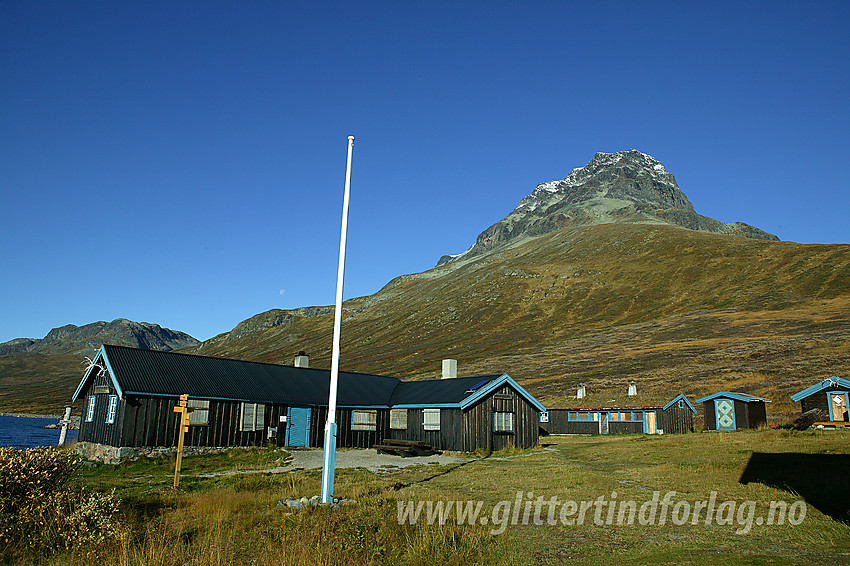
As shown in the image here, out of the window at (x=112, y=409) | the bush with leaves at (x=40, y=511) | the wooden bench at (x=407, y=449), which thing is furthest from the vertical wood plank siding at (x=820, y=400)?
the window at (x=112, y=409)

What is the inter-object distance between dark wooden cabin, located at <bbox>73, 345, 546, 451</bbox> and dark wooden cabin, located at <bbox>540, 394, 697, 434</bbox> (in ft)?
53.3

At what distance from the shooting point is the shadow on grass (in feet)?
43.8

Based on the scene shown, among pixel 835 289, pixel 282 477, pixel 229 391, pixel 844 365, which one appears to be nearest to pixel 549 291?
pixel 835 289

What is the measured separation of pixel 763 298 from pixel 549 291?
51709 mm

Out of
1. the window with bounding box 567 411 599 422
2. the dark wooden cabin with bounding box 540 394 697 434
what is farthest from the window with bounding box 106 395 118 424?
the window with bounding box 567 411 599 422

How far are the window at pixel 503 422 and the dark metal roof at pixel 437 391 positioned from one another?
2.24m

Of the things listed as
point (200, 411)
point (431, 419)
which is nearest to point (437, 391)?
point (431, 419)

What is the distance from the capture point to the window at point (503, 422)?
113ft

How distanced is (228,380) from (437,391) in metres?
12.6

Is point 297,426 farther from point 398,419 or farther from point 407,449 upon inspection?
point 407,449

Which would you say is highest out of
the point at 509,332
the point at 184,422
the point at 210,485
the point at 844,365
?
the point at 509,332

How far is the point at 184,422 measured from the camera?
17406mm

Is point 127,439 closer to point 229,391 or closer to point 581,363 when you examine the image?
point 229,391

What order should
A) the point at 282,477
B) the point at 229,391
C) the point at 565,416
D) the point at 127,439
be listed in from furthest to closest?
the point at 565,416
the point at 229,391
the point at 127,439
the point at 282,477
